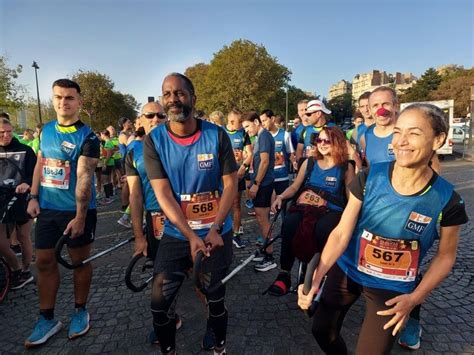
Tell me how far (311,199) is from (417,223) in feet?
4.77

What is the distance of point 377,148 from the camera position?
3.61 meters

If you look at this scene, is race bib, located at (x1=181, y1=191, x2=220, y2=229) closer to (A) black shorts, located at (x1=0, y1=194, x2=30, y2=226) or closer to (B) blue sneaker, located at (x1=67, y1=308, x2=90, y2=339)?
(B) blue sneaker, located at (x1=67, y1=308, x2=90, y2=339)

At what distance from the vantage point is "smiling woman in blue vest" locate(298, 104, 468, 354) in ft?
6.10

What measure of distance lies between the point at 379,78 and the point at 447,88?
101714mm

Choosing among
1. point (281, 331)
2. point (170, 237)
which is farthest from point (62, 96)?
→ point (281, 331)

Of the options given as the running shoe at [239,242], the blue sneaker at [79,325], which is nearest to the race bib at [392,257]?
the blue sneaker at [79,325]

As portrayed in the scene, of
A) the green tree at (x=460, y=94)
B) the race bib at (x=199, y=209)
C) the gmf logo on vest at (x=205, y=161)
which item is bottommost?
the race bib at (x=199, y=209)

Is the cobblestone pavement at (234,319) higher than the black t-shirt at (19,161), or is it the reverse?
the black t-shirt at (19,161)

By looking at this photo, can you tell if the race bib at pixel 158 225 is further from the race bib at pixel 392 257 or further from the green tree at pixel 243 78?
the green tree at pixel 243 78

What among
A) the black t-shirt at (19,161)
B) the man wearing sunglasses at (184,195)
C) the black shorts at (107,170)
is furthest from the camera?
the black shorts at (107,170)

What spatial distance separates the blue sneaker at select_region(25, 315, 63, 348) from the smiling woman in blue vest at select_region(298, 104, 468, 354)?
2.63m

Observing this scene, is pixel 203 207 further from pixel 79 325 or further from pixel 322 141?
pixel 79 325

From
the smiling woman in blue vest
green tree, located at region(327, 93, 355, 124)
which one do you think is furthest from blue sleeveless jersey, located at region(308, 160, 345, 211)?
green tree, located at region(327, 93, 355, 124)

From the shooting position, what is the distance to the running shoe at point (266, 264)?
468 cm
